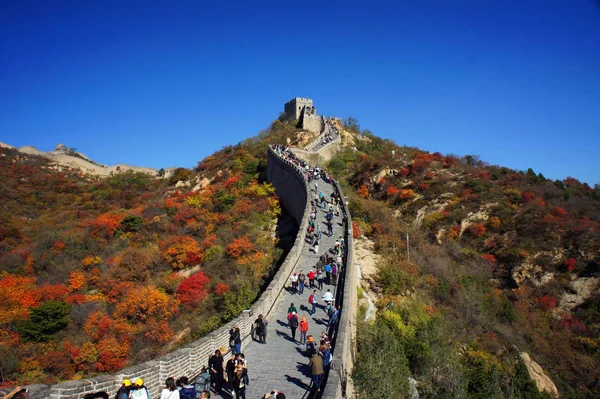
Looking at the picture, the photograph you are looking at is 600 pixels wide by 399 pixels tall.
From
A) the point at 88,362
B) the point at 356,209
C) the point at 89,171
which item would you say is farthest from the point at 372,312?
the point at 89,171

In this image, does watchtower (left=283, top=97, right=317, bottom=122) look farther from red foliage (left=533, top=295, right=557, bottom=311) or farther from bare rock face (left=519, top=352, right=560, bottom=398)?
bare rock face (left=519, top=352, right=560, bottom=398)

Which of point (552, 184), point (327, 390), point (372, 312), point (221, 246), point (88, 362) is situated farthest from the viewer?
point (552, 184)

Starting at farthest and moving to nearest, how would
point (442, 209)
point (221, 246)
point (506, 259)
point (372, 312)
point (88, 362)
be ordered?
point (442, 209) → point (506, 259) → point (221, 246) → point (88, 362) → point (372, 312)

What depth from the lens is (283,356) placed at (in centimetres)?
974

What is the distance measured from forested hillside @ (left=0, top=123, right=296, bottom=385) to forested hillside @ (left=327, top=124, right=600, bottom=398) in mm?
6170

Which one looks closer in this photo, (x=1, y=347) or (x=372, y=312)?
(x=372, y=312)

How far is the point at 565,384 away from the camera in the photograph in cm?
1878

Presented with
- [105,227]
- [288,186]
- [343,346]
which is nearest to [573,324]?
[288,186]

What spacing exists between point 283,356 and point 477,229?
25101 mm

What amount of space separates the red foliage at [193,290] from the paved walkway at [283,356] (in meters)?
7.22

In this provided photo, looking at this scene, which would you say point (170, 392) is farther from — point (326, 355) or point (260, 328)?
point (260, 328)

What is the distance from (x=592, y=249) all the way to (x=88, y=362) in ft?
95.5

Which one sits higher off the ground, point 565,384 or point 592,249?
point 592,249

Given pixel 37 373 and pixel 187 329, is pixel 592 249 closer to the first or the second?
pixel 187 329
